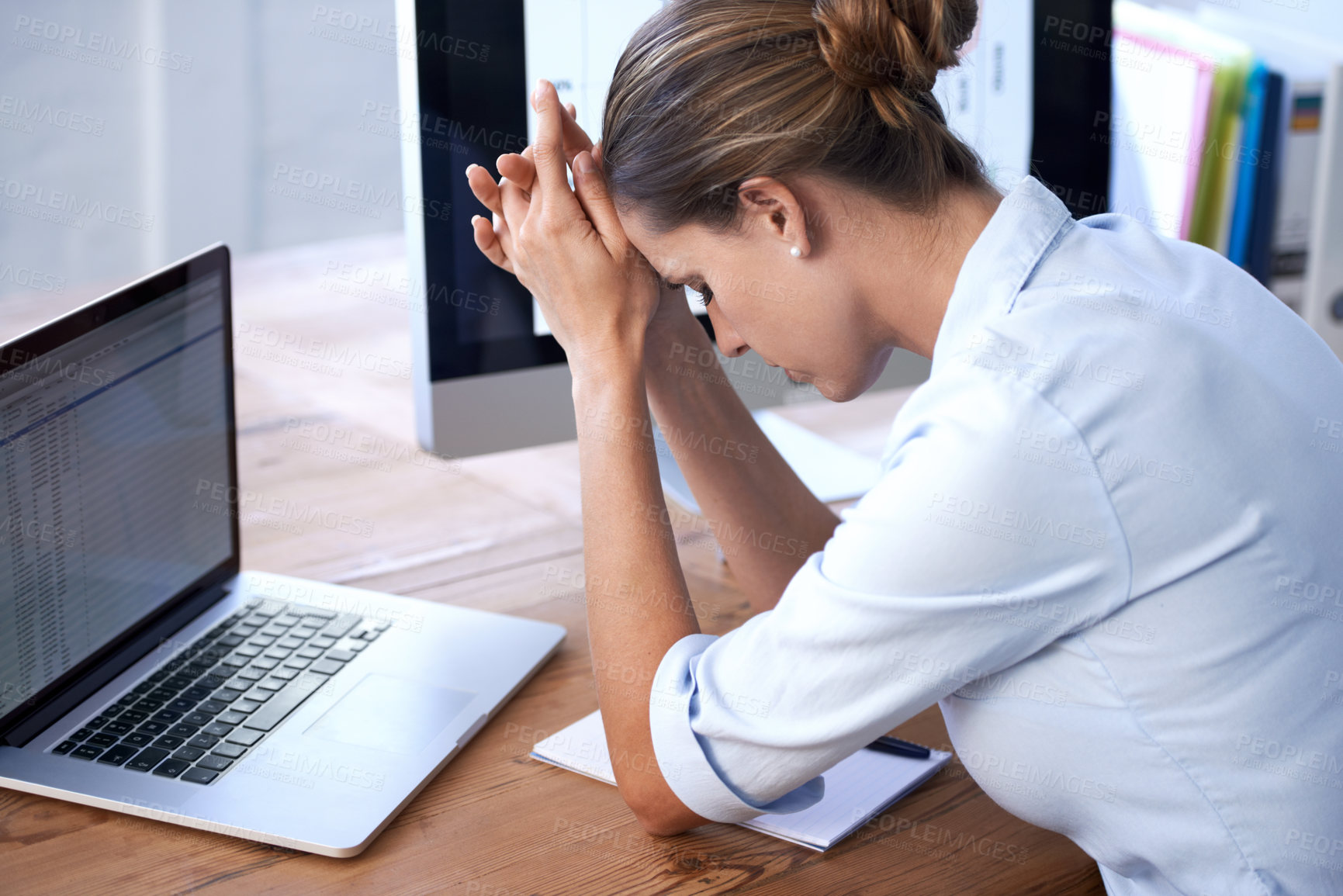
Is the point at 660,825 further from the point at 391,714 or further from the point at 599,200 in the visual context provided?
the point at 599,200

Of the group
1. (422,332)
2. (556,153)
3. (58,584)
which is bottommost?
(58,584)

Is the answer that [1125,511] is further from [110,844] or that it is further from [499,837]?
[110,844]

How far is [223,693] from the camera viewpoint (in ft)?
2.83

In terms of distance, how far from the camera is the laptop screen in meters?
0.77

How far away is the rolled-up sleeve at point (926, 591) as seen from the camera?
61 centimetres

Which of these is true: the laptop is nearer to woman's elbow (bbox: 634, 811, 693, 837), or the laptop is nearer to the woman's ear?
woman's elbow (bbox: 634, 811, 693, 837)

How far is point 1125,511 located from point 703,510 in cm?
45

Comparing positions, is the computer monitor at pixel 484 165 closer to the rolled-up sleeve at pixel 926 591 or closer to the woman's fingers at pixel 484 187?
the woman's fingers at pixel 484 187

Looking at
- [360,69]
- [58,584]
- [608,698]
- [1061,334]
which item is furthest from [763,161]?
[360,69]

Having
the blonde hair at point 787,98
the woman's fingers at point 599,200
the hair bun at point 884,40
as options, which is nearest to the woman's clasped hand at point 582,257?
the woman's fingers at point 599,200

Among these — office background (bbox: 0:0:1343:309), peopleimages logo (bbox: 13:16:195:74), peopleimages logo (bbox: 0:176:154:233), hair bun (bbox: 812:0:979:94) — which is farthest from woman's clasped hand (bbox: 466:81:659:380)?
peopleimages logo (bbox: 0:176:154:233)

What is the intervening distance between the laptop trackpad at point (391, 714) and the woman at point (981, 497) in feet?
0.52

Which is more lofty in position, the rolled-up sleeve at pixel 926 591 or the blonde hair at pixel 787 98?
the blonde hair at pixel 787 98

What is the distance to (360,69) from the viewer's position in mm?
3426
